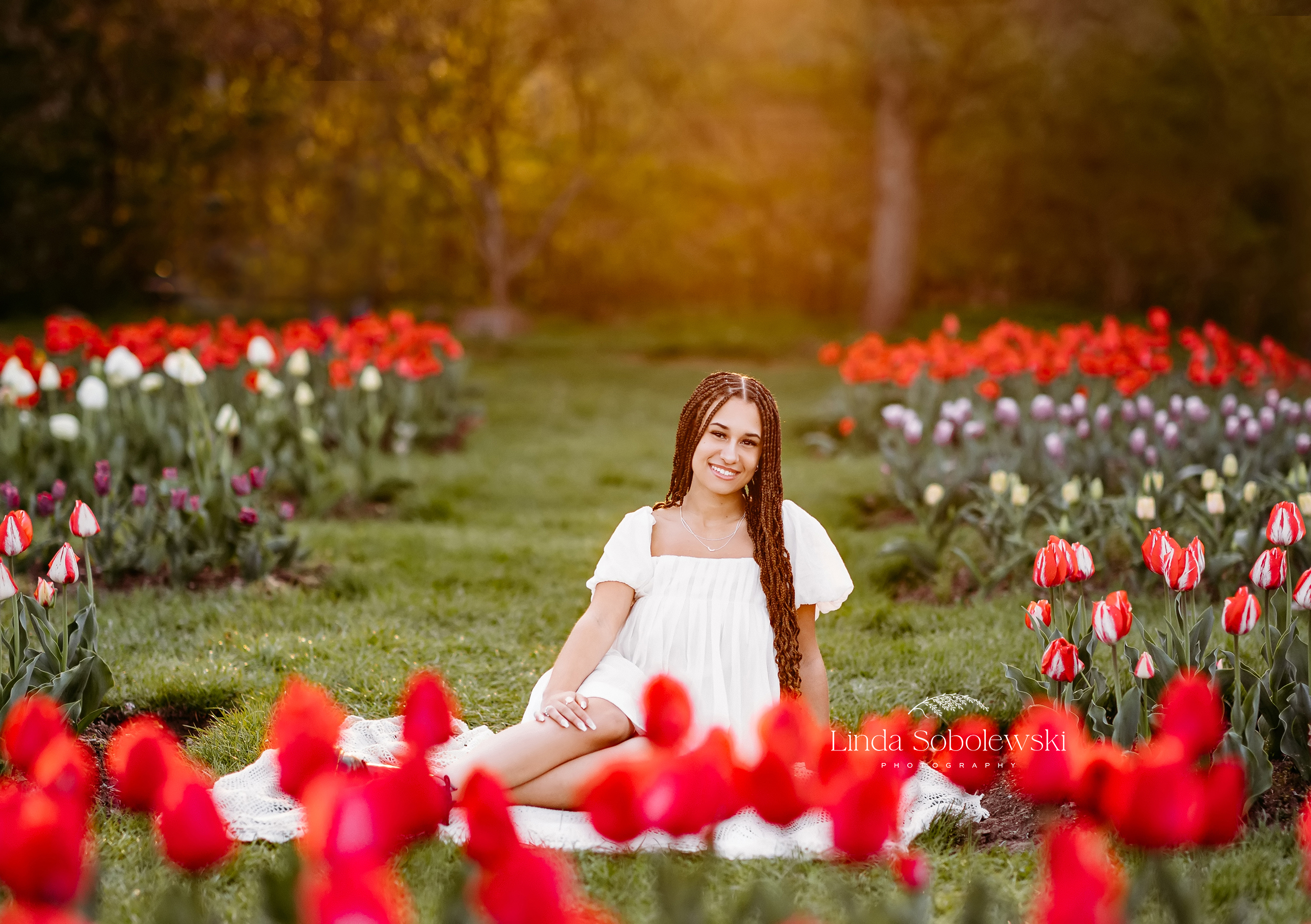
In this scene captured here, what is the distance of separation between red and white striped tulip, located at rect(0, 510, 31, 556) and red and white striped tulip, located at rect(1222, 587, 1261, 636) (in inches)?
103

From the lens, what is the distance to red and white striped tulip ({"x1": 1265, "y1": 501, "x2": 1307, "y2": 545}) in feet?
8.78

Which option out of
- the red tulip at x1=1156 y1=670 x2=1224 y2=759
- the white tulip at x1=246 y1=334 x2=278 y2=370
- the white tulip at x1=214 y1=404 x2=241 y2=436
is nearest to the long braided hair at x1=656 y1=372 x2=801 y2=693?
the red tulip at x1=1156 y1=670 x2=1224 y2=759

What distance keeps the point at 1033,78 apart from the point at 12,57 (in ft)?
42.8

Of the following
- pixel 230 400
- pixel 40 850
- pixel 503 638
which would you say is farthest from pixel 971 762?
pixel 230 400

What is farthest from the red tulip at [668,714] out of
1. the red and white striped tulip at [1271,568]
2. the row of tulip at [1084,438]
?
the row of tulip at [1084,438]

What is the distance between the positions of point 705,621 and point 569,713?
0.43 m

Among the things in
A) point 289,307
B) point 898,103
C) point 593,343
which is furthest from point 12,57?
point 898,103

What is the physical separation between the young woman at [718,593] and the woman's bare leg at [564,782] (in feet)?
0.18

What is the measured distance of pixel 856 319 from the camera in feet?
62.5

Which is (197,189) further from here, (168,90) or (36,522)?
(36,522)

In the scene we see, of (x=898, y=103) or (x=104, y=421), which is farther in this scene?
(x=898, y=103)

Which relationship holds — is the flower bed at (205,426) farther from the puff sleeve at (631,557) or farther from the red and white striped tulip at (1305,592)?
the red and white striped tulip at (1305,592)

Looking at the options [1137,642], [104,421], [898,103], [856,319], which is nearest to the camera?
[1137,642]

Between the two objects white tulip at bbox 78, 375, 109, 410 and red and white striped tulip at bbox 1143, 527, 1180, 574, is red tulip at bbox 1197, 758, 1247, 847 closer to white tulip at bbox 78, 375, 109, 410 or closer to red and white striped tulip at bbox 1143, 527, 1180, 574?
red and white striped tulip at bbox 1143, 527, 1180, 574
